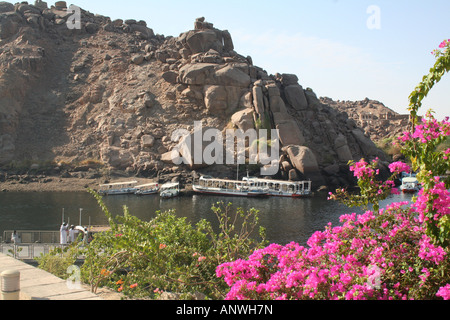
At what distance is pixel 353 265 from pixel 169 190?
48.2 metres

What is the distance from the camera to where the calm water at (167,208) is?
1478 inches

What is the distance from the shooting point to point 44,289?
845 centimetres

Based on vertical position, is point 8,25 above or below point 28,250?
above

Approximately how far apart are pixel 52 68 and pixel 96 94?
Answer: 44.9 feet

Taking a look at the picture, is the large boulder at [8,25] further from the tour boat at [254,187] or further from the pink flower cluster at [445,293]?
the pink flower cluster at [445,293]

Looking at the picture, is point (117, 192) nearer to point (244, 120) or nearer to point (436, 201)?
point (244, 120)

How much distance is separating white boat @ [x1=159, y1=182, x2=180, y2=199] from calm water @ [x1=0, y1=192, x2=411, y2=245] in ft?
2.89

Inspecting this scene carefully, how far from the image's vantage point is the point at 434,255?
7602mm

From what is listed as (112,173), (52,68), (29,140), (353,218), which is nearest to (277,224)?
(353,218)

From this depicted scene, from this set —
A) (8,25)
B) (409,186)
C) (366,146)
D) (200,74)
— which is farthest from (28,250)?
(8,25)

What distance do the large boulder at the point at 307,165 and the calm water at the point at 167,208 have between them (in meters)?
6.45

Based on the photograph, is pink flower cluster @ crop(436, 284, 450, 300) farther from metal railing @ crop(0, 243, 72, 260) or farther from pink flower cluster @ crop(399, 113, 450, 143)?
metal railing @ crop(0, 243, 72, 260)

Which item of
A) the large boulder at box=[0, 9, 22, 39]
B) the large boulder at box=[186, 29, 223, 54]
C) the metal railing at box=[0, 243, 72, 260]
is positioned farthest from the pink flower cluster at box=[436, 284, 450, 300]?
the large boulder at box=[0, 9, 22, 39]

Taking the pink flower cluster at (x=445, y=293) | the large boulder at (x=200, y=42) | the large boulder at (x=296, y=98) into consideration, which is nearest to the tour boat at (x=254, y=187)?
the large boulder at (x=296, y=98)
